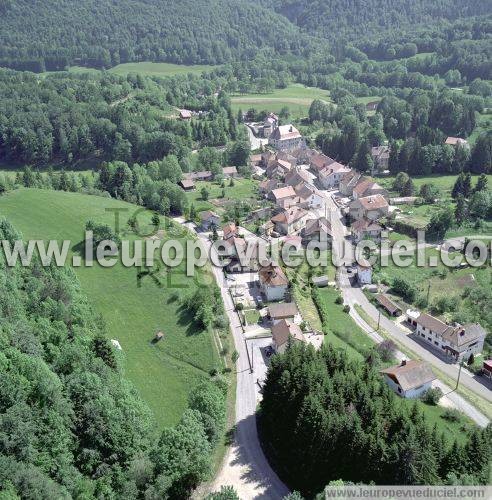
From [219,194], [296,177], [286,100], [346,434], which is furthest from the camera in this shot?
[286,100]

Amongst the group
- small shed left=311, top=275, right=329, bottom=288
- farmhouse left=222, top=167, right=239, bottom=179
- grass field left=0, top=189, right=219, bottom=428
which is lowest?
farmhouse left=222, top=167, right=239, bottom=179

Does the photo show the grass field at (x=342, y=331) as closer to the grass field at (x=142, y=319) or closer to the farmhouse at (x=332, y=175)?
the grass field at (x=142, y=319)

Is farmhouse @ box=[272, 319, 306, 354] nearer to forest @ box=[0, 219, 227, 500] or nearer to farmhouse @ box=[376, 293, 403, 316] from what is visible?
forest @ box=[0, 219, 227, 500]

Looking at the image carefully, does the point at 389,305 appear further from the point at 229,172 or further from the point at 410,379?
the point at 229,172

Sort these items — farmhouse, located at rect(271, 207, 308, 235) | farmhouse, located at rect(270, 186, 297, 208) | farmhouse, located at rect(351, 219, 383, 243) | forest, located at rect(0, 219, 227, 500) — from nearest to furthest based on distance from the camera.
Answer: forest, located at rect(0, 219, 227, 500)
farmhouse, located at rect(351, 219, 383, 243)
farmhouse, located at rect(271, 207, 308, 235)
farmhouse, located at rect(270, 186, 297, 208)

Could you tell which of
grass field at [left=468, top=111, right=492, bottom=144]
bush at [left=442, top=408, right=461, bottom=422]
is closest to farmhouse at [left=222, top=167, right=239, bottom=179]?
A: grass field at [left=468, top=111, right=492, bottom=144]

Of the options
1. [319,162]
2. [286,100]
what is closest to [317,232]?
[319,162]
